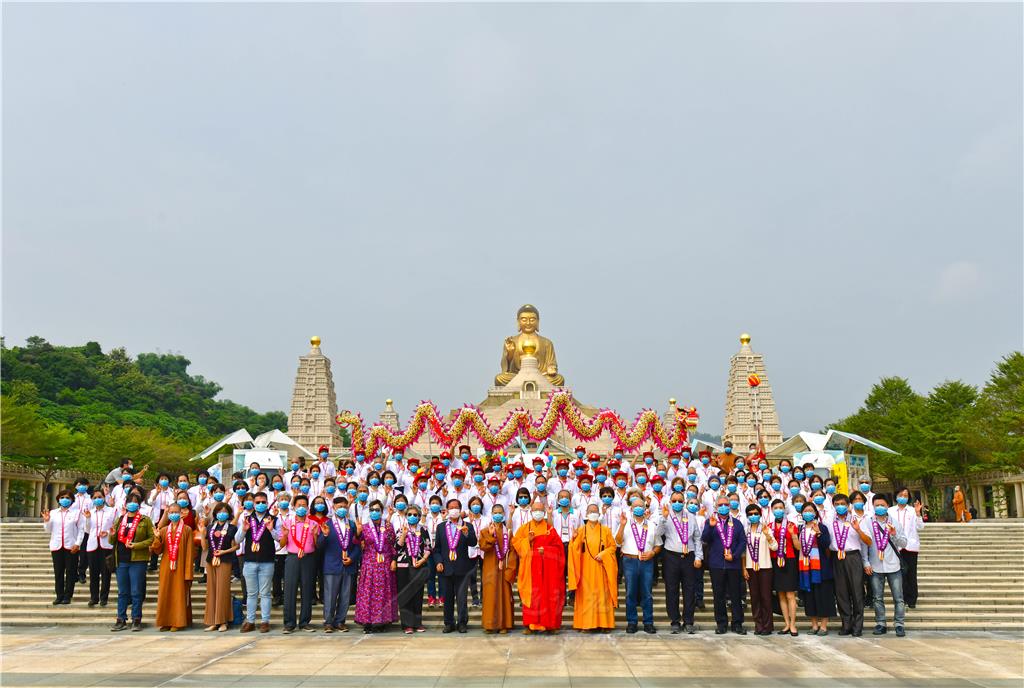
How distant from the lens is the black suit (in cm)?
914

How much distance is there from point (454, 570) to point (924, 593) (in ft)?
22.7

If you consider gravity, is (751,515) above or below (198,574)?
above

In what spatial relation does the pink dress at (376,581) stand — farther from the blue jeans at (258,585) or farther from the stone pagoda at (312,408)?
the stone pagoda at (312,408)

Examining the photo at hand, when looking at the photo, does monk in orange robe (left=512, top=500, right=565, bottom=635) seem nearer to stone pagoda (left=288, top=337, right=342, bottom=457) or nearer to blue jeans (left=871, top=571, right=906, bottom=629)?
blue jeans (left=871, top=571, right=906, bottom=629)

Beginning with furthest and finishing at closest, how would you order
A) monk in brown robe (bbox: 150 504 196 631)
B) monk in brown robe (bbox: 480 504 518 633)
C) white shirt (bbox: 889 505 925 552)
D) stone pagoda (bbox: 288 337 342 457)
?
stone pagoda (bbox: 288 337 342 457) → white shirt (bbox: 889 505 925 552) → monk in brown robe (bbox: 150 504 196 631) → monk in brown robe (bbox: 480 504 518 633)

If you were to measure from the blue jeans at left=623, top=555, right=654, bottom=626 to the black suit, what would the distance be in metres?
1.90

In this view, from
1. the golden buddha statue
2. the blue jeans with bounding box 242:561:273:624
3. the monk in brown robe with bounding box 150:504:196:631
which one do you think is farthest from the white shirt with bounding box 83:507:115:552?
the golden buddha statue

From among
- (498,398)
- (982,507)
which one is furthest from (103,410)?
(982,507)

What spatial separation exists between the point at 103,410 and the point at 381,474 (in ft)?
140

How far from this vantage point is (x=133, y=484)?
11.4 metres

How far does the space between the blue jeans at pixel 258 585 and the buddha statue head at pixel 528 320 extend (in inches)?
1226

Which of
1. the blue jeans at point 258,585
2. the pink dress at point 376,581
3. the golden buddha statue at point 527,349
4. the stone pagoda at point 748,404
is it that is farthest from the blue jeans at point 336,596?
the golden buddha statue at point 527,349

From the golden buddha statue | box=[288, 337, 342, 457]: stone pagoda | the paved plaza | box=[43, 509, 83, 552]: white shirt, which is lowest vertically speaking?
the paved plaza

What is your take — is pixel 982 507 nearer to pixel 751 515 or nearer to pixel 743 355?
→ pixel 743 355
